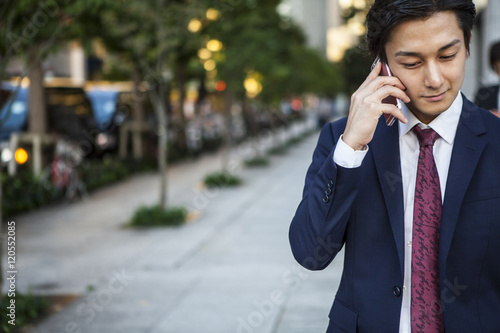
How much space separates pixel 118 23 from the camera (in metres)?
11.4

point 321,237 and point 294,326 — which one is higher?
point 321,237

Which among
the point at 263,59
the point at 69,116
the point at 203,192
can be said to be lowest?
the point at 203,192

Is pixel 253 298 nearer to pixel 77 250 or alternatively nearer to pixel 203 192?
pixel 77 250

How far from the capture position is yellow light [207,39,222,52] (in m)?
15.5

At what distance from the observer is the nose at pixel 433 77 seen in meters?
1.74

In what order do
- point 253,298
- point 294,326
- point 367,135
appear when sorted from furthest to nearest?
point 253,298 < point 294,326 < point 367,135

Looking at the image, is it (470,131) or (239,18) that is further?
(239,18)

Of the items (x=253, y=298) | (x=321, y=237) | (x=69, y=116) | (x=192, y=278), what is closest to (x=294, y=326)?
(x=253, y=298)

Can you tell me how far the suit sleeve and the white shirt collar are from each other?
0.70 feet

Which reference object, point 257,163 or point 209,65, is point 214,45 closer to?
point 209,65

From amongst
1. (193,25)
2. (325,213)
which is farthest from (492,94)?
(193,25)

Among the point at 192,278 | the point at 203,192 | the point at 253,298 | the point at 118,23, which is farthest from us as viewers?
the point at 203,192

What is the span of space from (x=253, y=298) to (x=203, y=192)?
314 inches

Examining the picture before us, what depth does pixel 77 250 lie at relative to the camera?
838 cm
